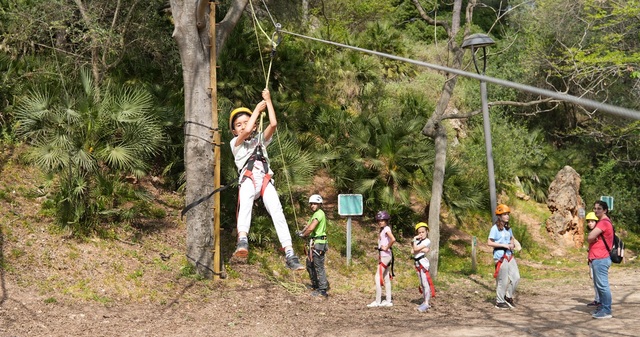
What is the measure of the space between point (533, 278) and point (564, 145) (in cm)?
1328

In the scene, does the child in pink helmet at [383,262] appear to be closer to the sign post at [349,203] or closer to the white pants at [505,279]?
the white pants at [505,279]

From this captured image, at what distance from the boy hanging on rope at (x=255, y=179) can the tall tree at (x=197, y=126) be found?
2.84 metres

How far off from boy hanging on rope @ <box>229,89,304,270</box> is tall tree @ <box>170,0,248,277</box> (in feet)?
9.30

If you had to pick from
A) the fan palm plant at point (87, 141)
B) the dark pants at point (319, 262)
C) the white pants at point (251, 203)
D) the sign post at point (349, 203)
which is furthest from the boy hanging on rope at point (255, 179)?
the sign post at point (349, 203)

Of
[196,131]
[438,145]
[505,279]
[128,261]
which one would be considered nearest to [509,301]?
[505,279]

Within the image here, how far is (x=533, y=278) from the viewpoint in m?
15.4

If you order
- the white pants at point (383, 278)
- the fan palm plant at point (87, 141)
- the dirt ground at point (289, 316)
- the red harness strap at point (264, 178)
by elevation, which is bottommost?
the dirt ground at point (289, 316)

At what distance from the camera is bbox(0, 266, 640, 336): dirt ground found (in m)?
8.52

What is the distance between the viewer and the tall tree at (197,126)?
10891 millimetres

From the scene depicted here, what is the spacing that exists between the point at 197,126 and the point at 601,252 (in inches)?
246

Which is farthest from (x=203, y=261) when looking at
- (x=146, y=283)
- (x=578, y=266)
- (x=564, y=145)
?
(x=564, y=145)

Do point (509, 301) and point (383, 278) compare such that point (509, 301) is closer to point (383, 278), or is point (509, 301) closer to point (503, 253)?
point (503, 253)

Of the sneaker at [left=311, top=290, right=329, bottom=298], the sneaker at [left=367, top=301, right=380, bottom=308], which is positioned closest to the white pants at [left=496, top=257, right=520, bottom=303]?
the sneaker at [left=367, top=301, right=380, bottom=308]

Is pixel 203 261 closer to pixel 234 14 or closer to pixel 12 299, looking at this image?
pixel 12 299
